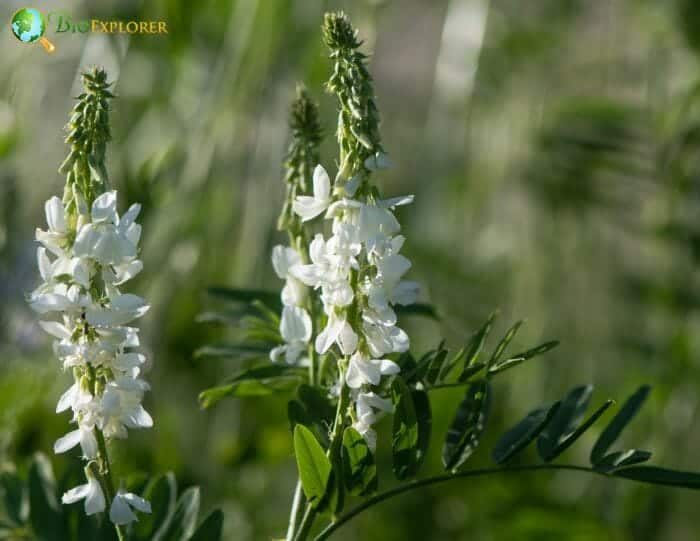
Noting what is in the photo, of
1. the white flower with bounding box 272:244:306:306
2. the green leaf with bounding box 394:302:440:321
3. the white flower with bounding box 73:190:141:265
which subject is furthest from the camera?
the green leaf with bounding box 394:302:440:321

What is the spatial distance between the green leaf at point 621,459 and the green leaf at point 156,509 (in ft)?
0.72

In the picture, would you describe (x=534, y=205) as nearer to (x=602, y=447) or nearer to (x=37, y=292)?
(x=602, y=447)

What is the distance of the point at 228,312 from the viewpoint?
0.66 metres

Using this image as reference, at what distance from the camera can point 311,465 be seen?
0.48 meters

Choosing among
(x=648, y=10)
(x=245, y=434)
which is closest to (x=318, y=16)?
(x=648, y=10)

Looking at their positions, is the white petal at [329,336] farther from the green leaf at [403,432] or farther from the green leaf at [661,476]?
the green leaf at [661,476]

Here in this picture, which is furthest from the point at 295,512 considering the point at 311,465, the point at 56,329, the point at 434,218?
the point at 434,218

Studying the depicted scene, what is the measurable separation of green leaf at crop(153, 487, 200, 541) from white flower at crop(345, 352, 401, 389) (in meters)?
0.13

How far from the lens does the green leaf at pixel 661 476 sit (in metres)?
0.47

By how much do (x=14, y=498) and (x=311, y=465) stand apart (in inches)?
9.6

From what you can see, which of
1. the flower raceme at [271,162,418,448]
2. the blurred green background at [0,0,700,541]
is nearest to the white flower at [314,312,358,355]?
the flower raceme at [271,162,418,448]

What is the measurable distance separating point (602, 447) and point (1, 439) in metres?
0.47

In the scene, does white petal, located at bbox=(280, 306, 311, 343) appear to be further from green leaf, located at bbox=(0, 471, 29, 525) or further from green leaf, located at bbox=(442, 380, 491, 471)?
green leaf, located at bbox=(0, 471, 29, 525)

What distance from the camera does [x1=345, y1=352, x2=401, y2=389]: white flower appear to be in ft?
1.51
